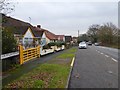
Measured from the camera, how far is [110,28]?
9250 centimetres

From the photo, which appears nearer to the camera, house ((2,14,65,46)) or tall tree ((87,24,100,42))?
house ((2,14,65,46))

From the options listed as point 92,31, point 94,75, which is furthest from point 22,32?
point 92,31

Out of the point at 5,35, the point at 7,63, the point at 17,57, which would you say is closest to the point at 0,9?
the point at 5,35

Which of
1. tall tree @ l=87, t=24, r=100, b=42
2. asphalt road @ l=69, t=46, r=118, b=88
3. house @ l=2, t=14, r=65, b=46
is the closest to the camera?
asphalt road @ l=69, t=46, r=118, b=88

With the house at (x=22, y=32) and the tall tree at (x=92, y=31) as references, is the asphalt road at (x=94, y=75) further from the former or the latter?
the tall tree at (x=92, y=31)

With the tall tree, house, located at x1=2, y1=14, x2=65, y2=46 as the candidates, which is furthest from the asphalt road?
the tall tree

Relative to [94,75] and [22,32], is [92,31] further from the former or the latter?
[94,75]

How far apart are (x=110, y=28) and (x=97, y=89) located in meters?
85.8

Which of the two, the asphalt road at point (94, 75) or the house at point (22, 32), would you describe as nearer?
the asphalt road at point (94, 75)

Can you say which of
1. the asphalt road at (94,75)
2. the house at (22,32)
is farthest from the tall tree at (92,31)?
the asphalt road at (94,75)

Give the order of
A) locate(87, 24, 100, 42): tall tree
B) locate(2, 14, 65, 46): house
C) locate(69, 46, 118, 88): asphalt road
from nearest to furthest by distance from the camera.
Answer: locate(69, 46, 118, 88): asphalt road
locate(2, 14, 65, 46): house
locate(87, 24, 100, 42): tall tree

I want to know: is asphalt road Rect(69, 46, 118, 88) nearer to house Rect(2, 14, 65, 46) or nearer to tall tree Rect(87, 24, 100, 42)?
house Rect(2, 14, 65, 46)

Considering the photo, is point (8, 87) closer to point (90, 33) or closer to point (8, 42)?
point (8, 42)

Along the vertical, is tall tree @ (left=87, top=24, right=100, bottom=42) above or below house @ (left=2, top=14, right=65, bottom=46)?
above
